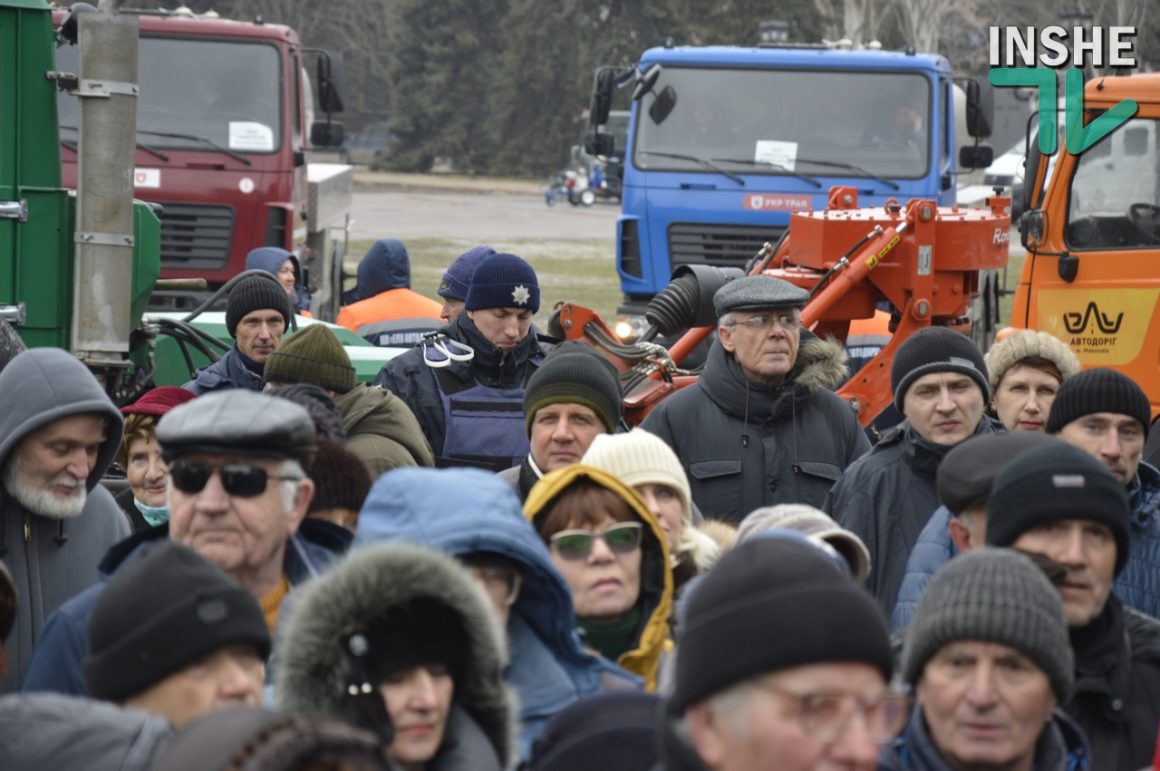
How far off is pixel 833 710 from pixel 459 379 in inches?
199

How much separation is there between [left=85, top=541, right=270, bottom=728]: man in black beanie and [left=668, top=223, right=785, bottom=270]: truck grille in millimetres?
12988

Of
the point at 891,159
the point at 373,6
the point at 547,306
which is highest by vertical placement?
the point at 373,6

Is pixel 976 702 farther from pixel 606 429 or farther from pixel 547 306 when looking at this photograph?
pixel 547 306

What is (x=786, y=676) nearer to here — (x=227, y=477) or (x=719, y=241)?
(x=227, y=477)

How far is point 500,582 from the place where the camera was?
12.1ft

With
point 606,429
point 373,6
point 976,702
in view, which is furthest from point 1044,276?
point 373,6

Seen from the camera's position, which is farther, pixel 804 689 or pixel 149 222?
pixel 149 222

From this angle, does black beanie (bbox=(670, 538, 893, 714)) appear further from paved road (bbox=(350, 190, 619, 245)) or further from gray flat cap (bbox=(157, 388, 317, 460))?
paved road (bbox=(350, 190, 619, 245))

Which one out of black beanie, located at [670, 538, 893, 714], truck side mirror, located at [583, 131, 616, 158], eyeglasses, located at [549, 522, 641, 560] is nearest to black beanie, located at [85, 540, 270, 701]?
black beanie, located at [670, 538, 893, 714]

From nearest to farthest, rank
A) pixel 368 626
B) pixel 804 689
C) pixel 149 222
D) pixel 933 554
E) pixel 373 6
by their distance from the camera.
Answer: pixel 804 689 → pixel 368 626 → pixel 933 554 → pixel 149 222 → pixel 373 6

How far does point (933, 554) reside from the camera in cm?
503

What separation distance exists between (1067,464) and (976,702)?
0.91 m

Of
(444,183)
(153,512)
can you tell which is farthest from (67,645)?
(444,183)

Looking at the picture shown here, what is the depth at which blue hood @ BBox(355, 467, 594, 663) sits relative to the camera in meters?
3.66
